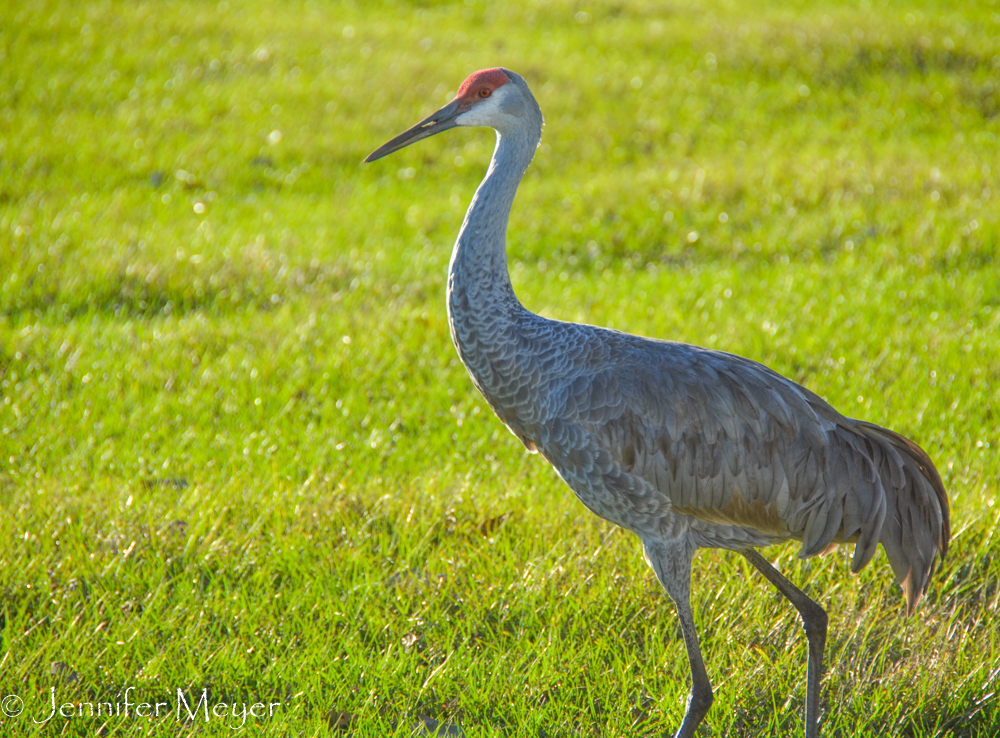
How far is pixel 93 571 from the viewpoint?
11.9 feet

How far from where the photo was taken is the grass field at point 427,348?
3.27m

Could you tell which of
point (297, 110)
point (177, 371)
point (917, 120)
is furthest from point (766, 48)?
point (177, 371)

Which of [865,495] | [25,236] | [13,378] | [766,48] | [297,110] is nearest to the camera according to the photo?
[865,495]

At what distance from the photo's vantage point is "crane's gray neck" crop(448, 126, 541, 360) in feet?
10.2

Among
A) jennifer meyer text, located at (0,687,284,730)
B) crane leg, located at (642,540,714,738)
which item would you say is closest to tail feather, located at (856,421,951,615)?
crane leg, located at (642,540,714,738)

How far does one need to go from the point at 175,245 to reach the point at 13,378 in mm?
1982

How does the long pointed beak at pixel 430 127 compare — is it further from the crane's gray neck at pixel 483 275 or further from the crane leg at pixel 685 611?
the crane leg at pixel 685 611

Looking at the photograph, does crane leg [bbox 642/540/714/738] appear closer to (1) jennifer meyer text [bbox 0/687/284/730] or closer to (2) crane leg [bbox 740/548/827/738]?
(2) crane leg [bbox 740/548/827/738]

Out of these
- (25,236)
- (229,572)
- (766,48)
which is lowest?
(229,572)

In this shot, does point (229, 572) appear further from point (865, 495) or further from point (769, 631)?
point (865, 495)

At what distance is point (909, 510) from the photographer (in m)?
3.15

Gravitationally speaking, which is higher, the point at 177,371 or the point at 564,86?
the point at 564,86

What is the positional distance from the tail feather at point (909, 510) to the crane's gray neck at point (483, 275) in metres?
1.42

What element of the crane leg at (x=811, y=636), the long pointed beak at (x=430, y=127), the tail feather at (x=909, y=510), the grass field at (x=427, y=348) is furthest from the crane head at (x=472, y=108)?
the crane leg at (x=811, y=636)
